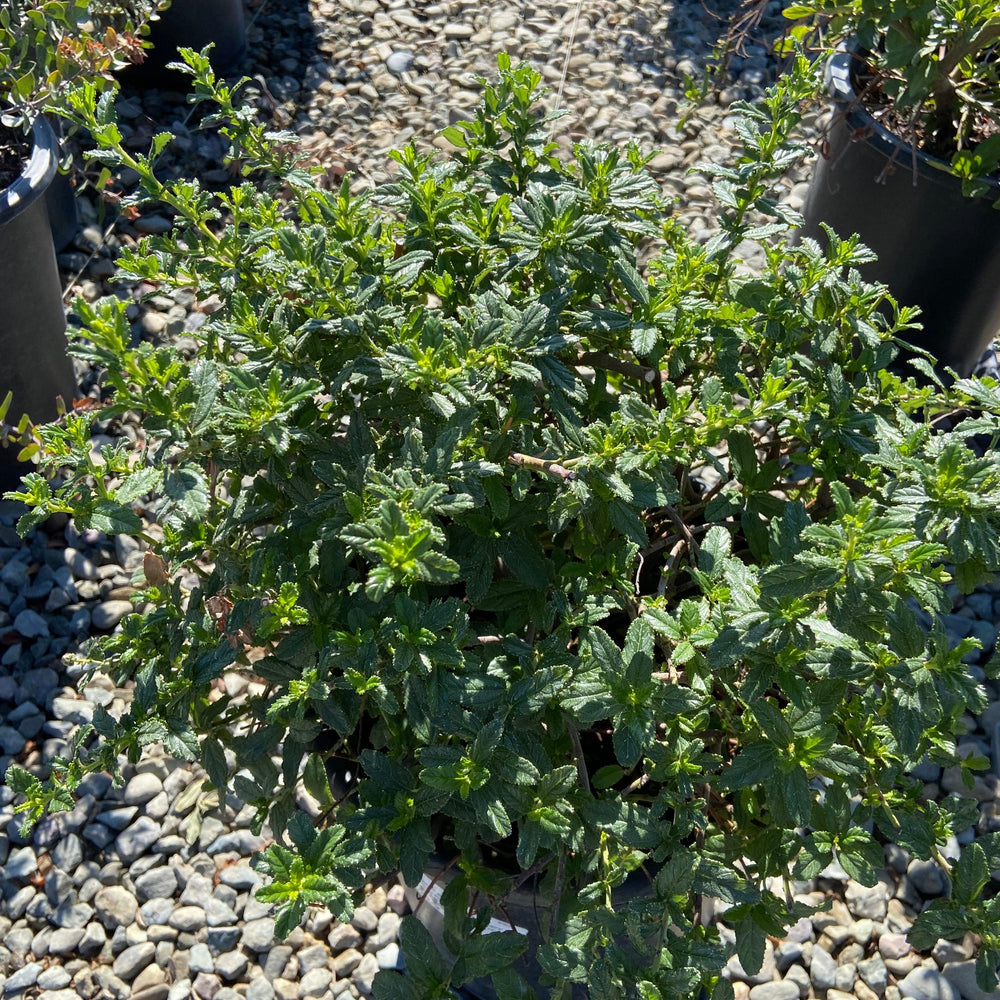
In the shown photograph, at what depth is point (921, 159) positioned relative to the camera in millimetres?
2754

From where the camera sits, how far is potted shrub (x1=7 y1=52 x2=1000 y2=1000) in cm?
130

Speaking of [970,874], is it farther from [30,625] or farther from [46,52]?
[46,52]

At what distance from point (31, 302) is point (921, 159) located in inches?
91.8

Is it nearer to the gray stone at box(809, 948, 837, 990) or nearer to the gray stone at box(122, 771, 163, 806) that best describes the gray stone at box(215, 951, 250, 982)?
the gray stone at box(122, 771, 163, 806)

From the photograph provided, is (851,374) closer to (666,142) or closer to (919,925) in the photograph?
(919,925)

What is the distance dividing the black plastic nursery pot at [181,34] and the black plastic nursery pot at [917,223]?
2.25 m

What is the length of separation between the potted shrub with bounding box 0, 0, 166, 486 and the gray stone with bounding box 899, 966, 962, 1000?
2362mm

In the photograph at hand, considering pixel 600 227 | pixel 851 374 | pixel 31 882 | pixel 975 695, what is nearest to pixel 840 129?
pixel 851 374

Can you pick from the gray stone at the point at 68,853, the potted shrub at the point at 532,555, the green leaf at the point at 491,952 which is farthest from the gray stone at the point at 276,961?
the green leaf at the point at 491,952

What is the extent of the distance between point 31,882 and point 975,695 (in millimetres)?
1930

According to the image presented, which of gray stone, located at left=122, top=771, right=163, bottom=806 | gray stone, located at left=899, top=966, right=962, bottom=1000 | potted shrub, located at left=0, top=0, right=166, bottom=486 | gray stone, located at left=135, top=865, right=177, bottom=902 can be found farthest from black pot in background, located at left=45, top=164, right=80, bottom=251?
gray stone, located at left=899, top=966, right=962, bottom=1000

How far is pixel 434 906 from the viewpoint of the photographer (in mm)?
1866

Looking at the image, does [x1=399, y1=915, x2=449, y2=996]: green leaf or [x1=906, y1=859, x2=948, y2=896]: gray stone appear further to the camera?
[x1=906, y1=859, x2=948, y2=896]: gray stone

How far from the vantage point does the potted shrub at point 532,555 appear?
Result: 51.2 inches
